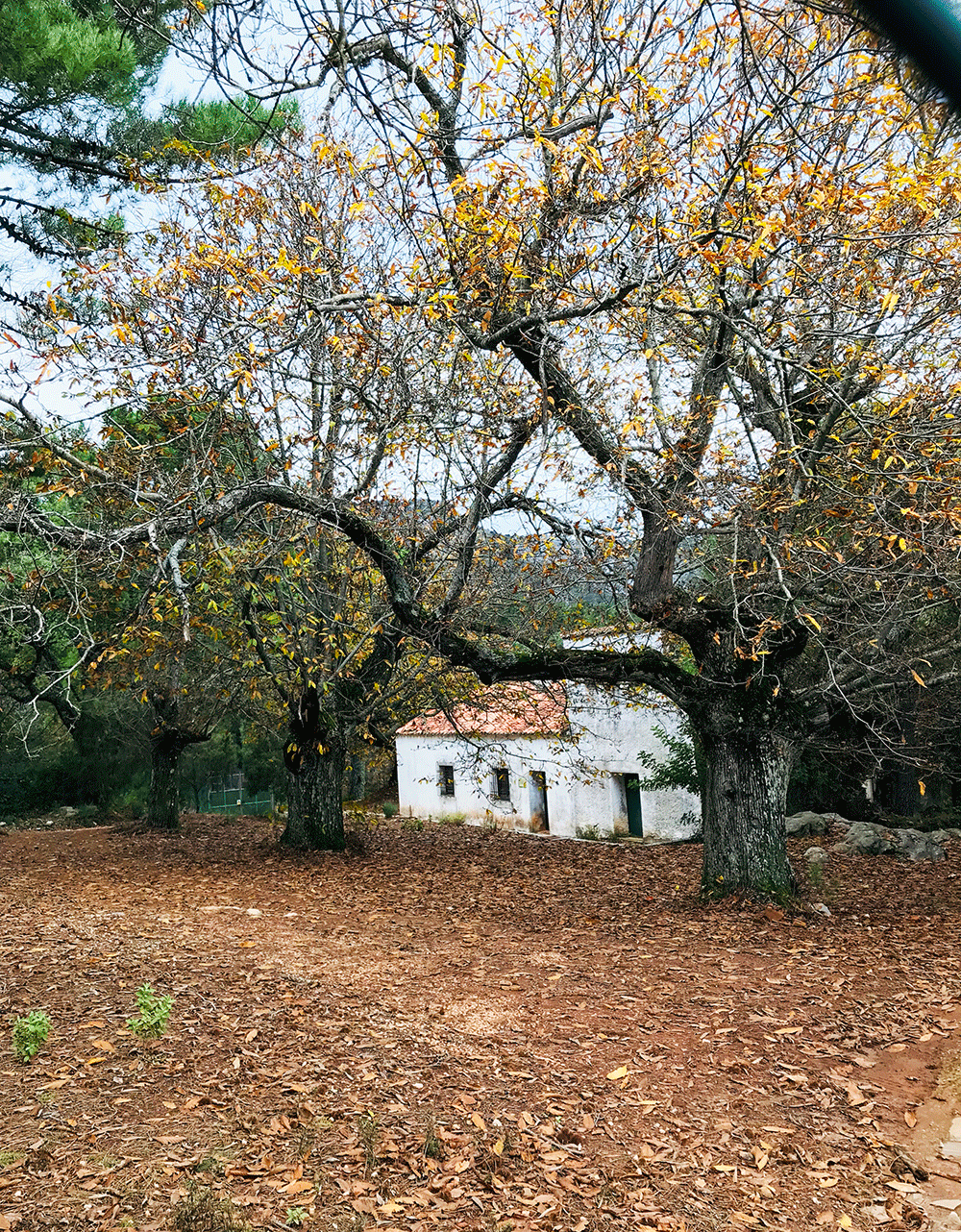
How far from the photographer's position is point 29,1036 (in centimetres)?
475

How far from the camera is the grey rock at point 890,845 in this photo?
13031 mm

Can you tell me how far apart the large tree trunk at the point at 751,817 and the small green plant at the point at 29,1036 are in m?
6.25

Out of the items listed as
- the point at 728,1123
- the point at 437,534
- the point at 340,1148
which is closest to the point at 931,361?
the point at 437,534

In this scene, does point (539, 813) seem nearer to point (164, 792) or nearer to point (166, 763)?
point (164, 792)

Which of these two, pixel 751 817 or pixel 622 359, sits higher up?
pixel 622 359

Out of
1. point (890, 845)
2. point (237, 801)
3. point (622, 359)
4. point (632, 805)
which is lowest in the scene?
point (890, 845)

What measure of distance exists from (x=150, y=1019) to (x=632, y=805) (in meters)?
17.1

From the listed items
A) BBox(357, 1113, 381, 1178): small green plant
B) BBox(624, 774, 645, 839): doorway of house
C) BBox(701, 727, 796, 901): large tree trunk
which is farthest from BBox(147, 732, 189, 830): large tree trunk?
BBox(357, 1113, 381, 1178): small green plant

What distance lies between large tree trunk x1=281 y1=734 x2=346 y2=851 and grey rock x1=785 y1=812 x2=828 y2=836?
25.5ft

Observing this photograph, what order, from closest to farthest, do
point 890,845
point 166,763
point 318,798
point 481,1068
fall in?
1. point 481,1068
2. point 318,798
3. point 890,845
4. point 166,763

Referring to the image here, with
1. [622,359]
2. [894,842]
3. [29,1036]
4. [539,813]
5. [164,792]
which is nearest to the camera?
[29,1036]

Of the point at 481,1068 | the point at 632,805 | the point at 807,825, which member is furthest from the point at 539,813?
the point at 481,1068

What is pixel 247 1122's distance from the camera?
4.16 meters

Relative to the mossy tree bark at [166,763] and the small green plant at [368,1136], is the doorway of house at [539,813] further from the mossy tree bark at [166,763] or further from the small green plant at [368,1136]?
the small green plant at [368,1136]
